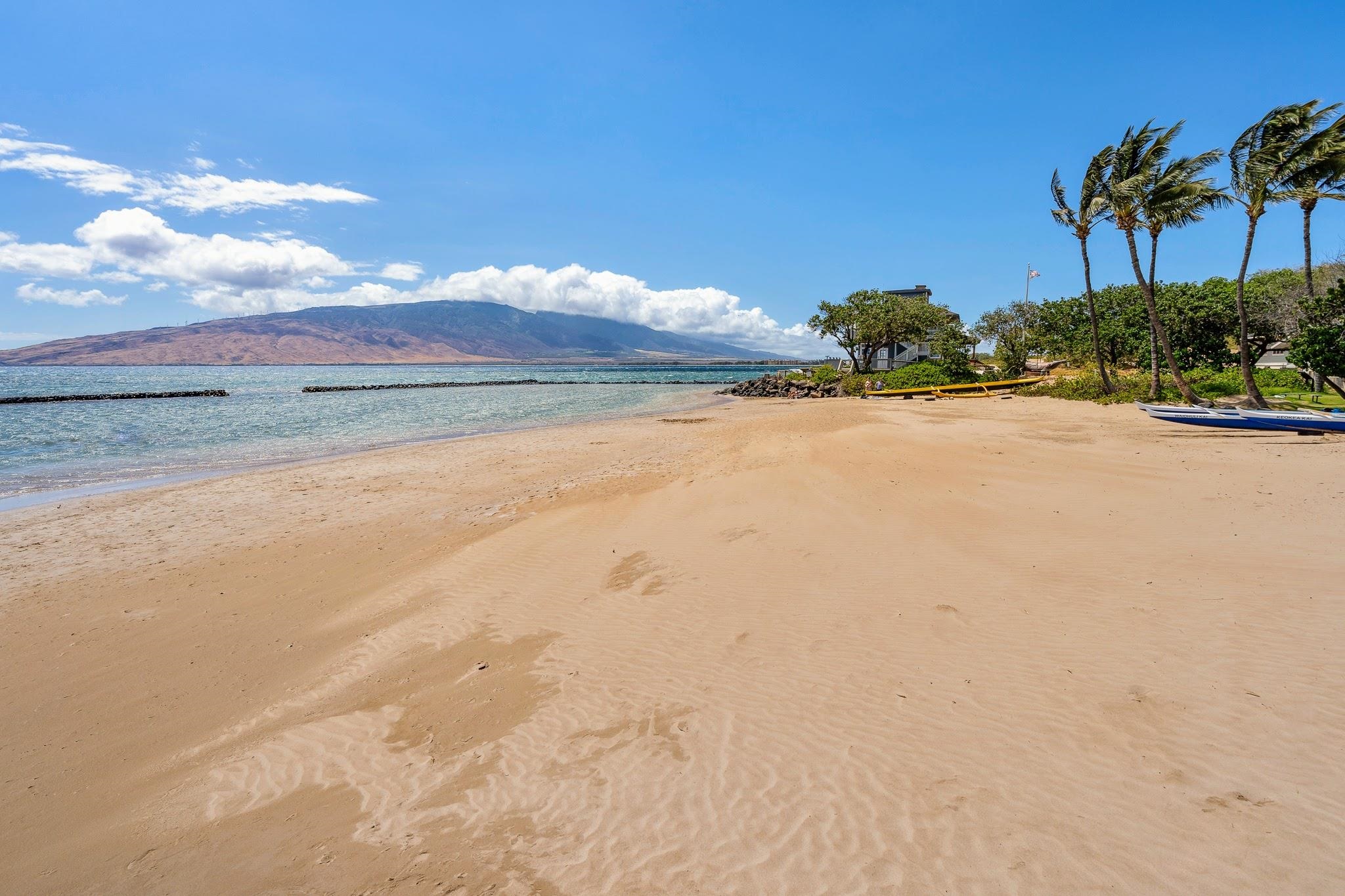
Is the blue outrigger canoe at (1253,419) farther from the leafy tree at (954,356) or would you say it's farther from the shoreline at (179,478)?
the shoreline at (179,478)

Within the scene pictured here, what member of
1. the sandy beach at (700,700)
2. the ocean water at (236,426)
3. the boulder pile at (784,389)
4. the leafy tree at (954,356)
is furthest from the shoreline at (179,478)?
the leafy tree at (954,356)

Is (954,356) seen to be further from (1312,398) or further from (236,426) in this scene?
(236,426)

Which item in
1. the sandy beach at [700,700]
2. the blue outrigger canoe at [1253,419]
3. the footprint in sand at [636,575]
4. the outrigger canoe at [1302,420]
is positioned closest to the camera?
the sandy beach at [700,700]

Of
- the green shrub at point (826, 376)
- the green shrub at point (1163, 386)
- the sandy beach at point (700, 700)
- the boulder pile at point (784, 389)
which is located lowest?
the sandy beach at point (700, 700)

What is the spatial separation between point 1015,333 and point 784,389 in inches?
955

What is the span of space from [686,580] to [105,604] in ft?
26.1

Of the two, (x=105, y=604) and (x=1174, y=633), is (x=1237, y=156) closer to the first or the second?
(x=1174, y=633)

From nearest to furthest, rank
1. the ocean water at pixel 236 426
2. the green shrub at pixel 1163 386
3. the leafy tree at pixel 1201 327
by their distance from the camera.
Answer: the ocean water at pixel 236 426 → the green shrub at pixel 1163 386 → the leafy tree at pixel 1201 327

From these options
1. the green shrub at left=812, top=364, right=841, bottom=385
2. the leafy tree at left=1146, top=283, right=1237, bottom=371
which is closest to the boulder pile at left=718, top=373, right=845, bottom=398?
the green shrub at left=812, top=364, right=841, bottom=385

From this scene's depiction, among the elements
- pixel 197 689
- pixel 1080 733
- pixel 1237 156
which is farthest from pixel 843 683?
pixel 1237 156

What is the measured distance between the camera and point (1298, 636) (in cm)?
527

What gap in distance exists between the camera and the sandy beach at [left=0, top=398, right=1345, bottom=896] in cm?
339

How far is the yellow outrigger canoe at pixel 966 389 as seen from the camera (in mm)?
37750

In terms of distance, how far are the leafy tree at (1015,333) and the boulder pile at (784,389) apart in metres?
13.5
